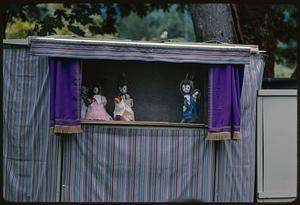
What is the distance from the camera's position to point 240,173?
5.50m

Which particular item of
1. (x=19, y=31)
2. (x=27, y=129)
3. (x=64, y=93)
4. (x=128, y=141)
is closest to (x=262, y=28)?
(x=128, y=141)

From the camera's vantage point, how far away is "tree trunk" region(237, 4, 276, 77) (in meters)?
8.33

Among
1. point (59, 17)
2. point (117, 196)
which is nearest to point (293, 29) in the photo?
point (59, 17)

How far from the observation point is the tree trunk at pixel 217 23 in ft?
24.9

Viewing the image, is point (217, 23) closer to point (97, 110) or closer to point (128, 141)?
point (97, 110)

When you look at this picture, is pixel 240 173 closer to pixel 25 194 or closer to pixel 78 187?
pixel 78 187

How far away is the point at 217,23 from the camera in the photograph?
761 cm

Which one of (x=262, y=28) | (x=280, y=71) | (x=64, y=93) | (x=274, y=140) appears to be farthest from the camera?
(x=280, y=71)

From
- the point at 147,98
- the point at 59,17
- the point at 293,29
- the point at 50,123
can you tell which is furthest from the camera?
the point at 293,29

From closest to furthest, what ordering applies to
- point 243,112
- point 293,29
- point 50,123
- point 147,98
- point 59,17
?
point 50,123, point 243,112, point 147,98, point 59,17, point 293,29

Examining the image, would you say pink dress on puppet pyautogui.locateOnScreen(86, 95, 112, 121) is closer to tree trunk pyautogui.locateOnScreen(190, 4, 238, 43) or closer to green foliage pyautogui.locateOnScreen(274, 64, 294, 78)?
tree trunk pyautogui.locateOnScreen(190, 4, 238, 43)

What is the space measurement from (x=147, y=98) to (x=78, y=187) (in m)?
1.32

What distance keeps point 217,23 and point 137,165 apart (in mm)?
3168

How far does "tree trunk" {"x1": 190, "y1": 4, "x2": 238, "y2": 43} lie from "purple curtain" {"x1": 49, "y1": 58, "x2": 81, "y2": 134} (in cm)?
310
